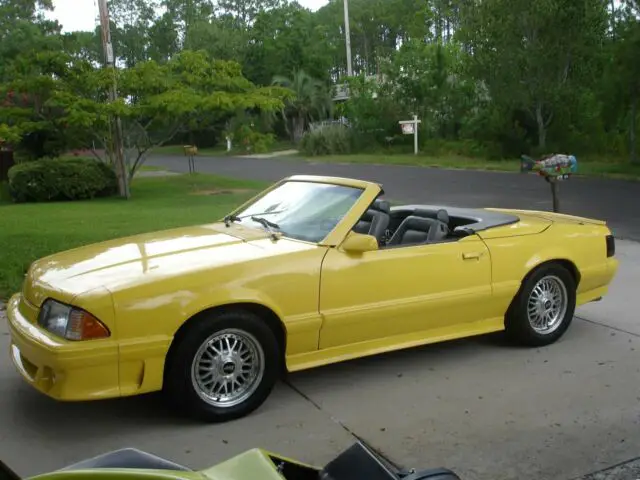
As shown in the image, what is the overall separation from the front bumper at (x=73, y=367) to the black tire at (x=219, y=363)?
13.3 inches

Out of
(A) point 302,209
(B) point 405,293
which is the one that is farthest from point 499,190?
(B) point 405,293

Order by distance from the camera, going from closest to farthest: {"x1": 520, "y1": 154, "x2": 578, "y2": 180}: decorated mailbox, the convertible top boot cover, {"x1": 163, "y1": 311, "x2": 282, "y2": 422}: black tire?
the convertible top boot cover, {"x1": 163, "y1": 311, "x2": 282, "y2": 422}: black tire, {"x1": 520, "y1": 154, "x2": 578, "y2": 180}: decorated mailbox

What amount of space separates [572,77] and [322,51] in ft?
95.2

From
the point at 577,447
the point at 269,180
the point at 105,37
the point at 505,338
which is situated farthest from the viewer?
the point at 269,180

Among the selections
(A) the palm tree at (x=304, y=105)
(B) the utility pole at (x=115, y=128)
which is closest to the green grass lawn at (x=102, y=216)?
(B) the utility pole at (x=115, y=128)

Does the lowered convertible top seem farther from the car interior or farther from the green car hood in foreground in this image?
the green car hood in foreground

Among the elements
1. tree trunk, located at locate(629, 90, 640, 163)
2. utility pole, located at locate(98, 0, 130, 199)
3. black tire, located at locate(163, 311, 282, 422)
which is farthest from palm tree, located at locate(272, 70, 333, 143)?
black tire, located at locate(163, 311, 282, 422)

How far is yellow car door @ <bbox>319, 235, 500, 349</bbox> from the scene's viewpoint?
4.61 metres

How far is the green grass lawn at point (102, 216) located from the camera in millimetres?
9086

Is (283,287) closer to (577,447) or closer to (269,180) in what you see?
(577,447)

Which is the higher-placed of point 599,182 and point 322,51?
point 322,51

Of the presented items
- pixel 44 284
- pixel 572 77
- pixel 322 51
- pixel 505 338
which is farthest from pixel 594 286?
pixel 322 51

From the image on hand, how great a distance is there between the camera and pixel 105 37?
56.4ft

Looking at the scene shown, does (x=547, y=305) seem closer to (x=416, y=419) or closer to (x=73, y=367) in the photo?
(x=416, y=419)
